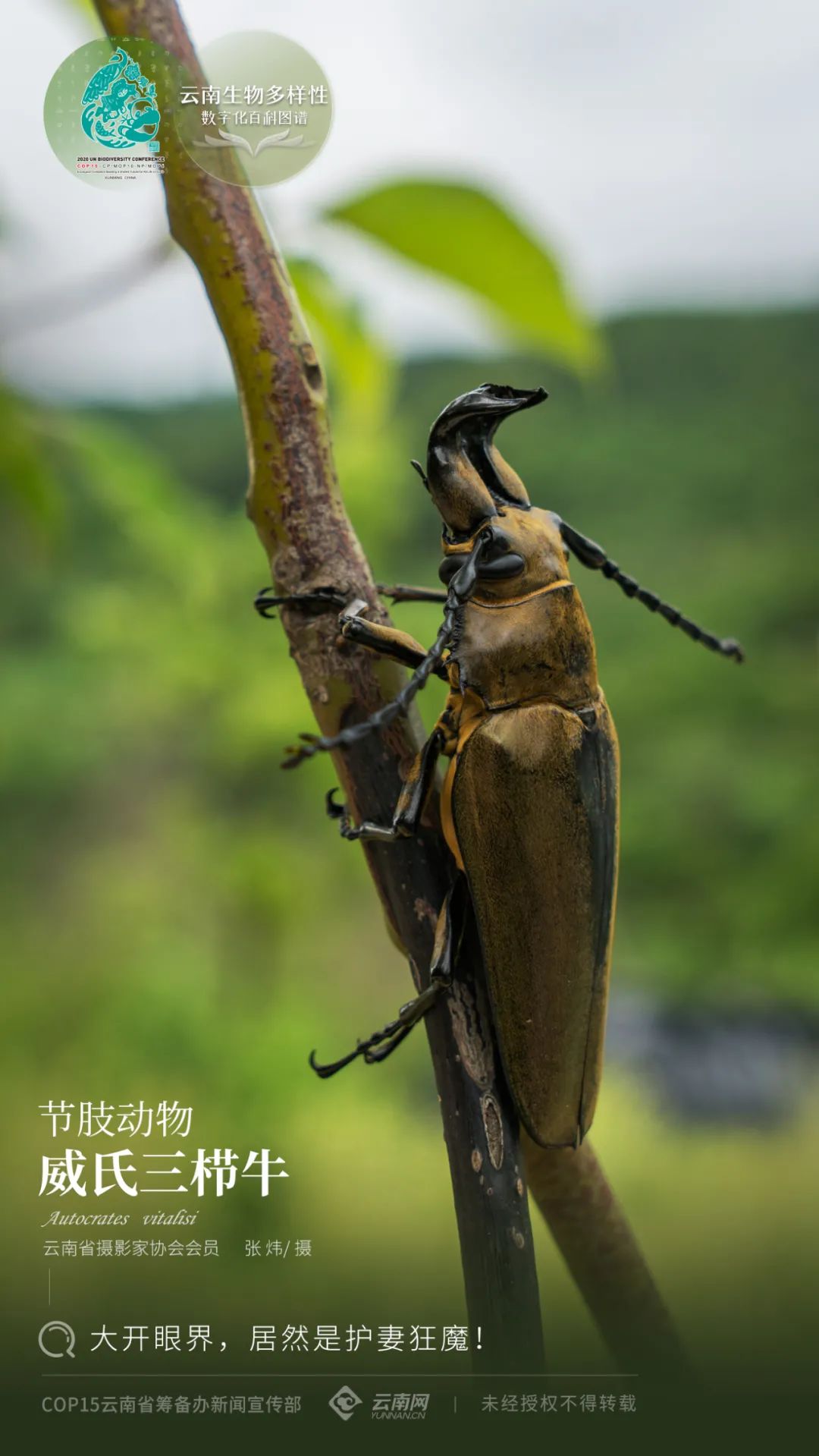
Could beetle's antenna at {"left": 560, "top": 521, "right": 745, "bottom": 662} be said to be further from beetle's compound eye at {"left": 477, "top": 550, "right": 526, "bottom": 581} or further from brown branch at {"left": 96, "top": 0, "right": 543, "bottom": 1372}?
brown branch at {"left": 96, "top": 0, "right": 543, "bottom": 1372}

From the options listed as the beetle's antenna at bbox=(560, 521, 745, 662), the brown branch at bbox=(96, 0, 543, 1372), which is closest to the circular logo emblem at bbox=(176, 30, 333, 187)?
the brown branch at bbox=(96, 0, 543, 1372)

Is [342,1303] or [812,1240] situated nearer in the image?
[342,1303]

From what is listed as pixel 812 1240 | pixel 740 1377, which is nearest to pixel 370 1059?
pixel 740 1377

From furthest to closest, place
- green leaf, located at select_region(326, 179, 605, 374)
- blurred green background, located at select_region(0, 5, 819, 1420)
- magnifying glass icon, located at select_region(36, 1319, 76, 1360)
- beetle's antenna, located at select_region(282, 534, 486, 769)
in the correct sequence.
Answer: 1. blurred green background, located at select_region(0, 5, 819, 1420)
2. magnifying glass icon, located at select_region(36, 1319, 76, 1360)
3. green leaf, located at select_region(326, 179, 605, 374)
4. beetle's antenna, located at select_region(282, 534, 486, 769)

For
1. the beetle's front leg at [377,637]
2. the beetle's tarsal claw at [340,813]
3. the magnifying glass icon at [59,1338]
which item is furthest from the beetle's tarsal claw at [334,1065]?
the magnifying glass icon at [59,1338]

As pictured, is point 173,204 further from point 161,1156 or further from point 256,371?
point 161,1156

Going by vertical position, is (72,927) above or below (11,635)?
below

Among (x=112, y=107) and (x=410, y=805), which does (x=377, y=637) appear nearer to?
(x=410, y=805)

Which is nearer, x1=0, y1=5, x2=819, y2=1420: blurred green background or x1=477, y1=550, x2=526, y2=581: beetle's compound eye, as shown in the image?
x1=477, y1=550, x2=526, y2=581: beetle's compound eye
